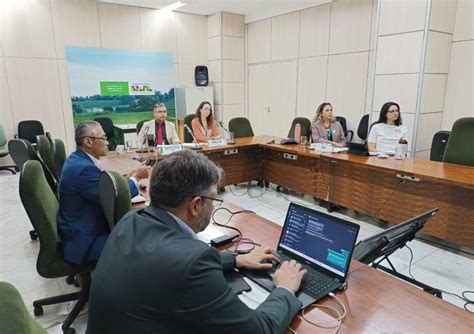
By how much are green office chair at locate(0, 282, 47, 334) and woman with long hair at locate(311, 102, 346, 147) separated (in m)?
3.99

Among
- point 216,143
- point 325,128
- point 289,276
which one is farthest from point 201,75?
point 289,276

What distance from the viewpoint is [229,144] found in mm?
4395

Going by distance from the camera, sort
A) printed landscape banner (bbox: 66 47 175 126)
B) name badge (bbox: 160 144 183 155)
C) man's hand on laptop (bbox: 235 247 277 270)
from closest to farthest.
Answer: man's hand on laptop (bbox: 235 247 277 270), name badge (bbox: 160 144 183 155), printed landscape banner (bbox: 66 47 175 126)

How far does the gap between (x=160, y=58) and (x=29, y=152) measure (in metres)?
4.52

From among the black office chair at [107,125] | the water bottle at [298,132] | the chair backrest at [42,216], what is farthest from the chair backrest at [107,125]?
the chair backrest at [42,216]

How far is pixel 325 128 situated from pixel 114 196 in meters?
3.38

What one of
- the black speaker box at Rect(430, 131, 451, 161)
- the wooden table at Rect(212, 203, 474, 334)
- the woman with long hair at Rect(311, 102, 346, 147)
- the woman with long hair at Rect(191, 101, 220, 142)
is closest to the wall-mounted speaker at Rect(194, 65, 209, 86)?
the woman with long hair at Rect(191, 101, 220, 142)

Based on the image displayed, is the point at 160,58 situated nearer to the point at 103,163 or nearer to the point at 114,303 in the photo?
the point at 103,163

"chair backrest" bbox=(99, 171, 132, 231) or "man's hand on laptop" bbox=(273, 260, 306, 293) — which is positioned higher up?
"chair backrest" bbox=(99, 171, 132, 231)

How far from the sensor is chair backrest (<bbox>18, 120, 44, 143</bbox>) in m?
5.39

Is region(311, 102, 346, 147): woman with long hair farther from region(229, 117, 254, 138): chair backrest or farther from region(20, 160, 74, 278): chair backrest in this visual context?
region(20, 160, 74, 278): chair backrest

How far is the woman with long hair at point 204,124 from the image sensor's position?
4.61 meters

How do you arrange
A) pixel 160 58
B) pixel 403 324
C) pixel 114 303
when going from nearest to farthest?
pixel 114 303
pixel 403 324
pixel 160 58

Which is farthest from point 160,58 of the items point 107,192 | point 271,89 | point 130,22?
point 107,192
